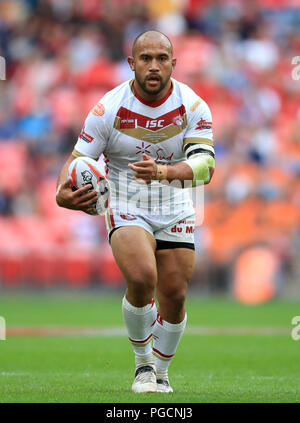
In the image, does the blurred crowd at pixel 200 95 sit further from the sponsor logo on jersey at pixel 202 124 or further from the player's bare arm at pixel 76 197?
the player's bare arm at pixel 76 197

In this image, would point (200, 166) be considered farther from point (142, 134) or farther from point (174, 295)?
point (174, 295)

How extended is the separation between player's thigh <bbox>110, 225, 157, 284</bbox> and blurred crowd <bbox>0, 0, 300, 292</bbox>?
924 cm

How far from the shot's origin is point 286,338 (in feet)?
37.1

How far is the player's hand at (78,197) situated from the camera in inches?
247

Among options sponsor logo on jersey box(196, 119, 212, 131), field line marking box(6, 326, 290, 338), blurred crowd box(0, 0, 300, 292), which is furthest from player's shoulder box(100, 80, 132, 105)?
blurred crowd box(0, 0, 300, 292)

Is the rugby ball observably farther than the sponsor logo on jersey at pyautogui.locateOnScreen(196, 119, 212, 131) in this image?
No

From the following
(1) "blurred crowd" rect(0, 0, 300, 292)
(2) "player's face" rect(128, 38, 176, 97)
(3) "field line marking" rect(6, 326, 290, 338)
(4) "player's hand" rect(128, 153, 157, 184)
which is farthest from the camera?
(1) "blurred crowd" rect(0, 0, 300, 292)

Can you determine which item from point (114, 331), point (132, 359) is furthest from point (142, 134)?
point (114, 331)

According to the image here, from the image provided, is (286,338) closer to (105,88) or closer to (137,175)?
(137,175)

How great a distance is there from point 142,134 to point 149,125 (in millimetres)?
88

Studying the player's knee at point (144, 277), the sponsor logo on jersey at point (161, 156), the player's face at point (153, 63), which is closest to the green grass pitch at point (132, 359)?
the player's knee at point (144, 277)

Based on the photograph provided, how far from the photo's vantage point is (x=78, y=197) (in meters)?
6.28

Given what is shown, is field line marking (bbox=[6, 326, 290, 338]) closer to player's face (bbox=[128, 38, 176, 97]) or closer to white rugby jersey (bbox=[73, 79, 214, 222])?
white rugby jersey (bbox=[73, 79, 214, 222])

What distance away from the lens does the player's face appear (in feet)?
21.4
